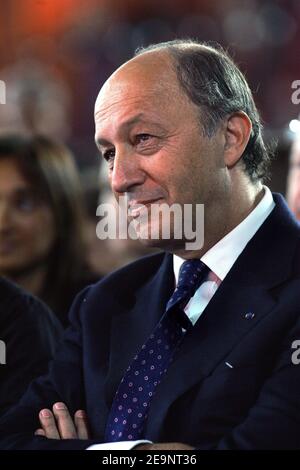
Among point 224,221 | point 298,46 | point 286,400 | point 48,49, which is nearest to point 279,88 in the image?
point 298,46

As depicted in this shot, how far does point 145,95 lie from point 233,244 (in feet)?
1.00

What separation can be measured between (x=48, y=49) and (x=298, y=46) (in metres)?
1.42

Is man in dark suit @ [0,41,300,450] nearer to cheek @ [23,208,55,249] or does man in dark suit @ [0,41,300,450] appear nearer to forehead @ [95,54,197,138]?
forehead @ [95,54,197,138]

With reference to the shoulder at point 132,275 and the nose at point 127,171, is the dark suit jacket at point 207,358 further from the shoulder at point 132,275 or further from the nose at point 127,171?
the nose at point 127,171

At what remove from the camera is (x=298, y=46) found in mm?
4398

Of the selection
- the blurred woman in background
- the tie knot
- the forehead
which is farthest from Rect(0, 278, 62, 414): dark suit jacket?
the forehead

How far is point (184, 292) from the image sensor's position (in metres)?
1.42

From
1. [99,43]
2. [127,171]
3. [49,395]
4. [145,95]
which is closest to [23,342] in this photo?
[49,395]

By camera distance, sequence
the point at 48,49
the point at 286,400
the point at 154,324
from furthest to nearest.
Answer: the point at 48,49, the point at 154,324, the point at 286,400

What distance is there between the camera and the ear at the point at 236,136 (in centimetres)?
146

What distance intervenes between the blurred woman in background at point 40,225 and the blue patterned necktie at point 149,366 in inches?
24.3

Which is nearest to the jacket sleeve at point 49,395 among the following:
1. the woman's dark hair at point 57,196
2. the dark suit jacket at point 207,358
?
the dark suit jacket at point 207,358

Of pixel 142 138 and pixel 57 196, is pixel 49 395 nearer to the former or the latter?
pixel 142 138
